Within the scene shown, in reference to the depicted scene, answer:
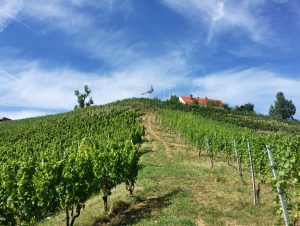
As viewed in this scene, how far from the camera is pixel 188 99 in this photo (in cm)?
14962

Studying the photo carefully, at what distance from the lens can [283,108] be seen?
161250 mm

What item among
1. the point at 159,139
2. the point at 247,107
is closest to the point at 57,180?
the point at 159,139

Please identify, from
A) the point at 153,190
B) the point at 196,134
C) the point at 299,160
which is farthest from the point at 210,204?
the point at 196,134

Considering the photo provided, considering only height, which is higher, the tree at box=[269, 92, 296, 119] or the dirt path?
the tree at box=[269, 92, 296, 119]

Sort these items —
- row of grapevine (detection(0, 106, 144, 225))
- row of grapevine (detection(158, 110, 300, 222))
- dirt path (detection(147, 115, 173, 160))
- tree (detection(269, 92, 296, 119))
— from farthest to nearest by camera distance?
tree (detection(269, 92, 296, 119)), dirt path (detection(147, 115, 173, 160)), row of grapevine (detection(0, 106, 144, 225)), row of grapevine (detection(158, 110, 300, 222))

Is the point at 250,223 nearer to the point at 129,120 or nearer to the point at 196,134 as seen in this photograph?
the point at 196,134

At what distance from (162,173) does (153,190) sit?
4.77m

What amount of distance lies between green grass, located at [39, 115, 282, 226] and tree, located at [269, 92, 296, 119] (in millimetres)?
137634

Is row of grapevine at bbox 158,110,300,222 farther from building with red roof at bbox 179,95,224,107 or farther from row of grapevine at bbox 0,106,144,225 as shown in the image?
building with red roof at bbox 179,95,224,107

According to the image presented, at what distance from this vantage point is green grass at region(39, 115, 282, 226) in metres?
18.7

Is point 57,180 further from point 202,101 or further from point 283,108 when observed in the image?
point 283,108

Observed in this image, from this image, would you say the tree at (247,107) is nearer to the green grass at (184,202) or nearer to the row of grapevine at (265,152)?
the row of grapevine at (265,152)

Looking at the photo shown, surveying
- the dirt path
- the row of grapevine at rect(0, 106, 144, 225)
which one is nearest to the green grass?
the row of grapevine at rect(0, 106, 144, 225)

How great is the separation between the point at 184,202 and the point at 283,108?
149951mm
